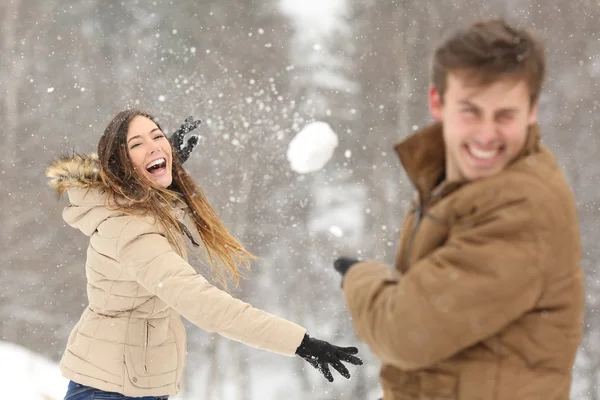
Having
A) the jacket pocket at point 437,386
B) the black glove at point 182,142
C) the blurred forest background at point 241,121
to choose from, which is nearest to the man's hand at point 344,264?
the jacket pocket at point 437,386

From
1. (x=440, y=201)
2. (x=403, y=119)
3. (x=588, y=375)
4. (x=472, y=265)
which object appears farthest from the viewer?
(x=403, y=119)

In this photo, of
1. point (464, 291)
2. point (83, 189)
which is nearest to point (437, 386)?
point (464, 291)

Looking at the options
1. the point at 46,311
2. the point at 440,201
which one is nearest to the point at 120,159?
the point at 440,201

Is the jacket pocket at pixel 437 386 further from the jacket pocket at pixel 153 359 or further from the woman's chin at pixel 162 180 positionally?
the woman's chin at pixel 162 180

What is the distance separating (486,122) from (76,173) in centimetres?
193

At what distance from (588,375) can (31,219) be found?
25.6 feet

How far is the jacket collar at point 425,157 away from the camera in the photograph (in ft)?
4.67

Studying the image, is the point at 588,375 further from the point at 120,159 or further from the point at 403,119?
the point at 120,159

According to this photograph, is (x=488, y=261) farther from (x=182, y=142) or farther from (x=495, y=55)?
(x=182, y=142)

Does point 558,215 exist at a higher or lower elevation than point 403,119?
lower

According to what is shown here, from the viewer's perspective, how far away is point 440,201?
1.34 metres

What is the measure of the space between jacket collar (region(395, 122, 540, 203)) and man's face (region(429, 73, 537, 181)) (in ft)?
0.36

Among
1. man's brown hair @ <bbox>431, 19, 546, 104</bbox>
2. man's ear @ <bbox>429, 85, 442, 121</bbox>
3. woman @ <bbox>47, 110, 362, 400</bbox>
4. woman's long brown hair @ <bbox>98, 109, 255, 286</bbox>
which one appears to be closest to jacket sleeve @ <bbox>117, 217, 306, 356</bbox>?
woman @ <bbox>47, 110, 362, 400</bbox>

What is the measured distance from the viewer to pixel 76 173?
274cm
